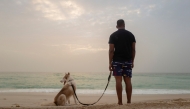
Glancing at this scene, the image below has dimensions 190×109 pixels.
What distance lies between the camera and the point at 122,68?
162 inches

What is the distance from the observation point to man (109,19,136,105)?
13.4 feet

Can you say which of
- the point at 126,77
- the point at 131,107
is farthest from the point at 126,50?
the point at 131,107

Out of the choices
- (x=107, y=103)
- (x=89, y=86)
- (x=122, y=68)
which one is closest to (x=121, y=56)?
(x=122, y=68)

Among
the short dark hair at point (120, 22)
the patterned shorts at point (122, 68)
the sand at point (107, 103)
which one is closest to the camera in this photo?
the sand at point (107, 103)

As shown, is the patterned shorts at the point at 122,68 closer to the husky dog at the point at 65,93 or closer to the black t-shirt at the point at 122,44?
the black t-shirt at the point at 122,44

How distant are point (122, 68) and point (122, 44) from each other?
1.72ft

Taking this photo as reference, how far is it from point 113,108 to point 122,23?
6.10 feet

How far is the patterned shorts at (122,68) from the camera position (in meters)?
4.09

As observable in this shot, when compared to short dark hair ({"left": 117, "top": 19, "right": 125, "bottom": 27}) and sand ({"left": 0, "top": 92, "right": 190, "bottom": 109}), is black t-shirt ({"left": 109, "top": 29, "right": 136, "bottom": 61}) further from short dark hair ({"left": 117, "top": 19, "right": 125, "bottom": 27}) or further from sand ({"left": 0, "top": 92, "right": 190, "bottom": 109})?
sand ({"left": 0, "top": 92, "right": 190, "bottom": 109})

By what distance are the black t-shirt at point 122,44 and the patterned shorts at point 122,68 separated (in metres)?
0.11

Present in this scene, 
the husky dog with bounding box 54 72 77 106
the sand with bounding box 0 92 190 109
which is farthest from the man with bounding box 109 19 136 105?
the husky dog with bounding box 54 72 77 106

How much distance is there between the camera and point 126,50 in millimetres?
4148

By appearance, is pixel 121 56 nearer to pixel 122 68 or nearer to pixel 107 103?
pixel 122 68

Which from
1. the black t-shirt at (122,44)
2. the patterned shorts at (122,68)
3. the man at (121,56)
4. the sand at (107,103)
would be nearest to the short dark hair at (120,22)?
the man at (121,56)
